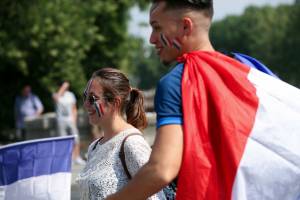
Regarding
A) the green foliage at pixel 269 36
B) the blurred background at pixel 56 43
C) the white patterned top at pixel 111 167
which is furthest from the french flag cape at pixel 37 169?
the green foliage at pixel 269 36

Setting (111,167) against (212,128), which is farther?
(111,167)

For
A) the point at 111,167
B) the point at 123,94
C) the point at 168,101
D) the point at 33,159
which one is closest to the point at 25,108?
the point at 33,159

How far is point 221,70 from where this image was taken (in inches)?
96.7

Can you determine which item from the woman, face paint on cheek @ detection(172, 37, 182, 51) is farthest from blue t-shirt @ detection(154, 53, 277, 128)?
the woman

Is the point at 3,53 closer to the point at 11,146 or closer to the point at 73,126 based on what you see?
the point at 73,126

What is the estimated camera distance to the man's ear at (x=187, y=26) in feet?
8.02

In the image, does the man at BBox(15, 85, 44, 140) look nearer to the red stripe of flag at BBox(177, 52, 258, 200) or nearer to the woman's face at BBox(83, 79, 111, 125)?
the woman's face at BBox(83, 79, 111, 125)

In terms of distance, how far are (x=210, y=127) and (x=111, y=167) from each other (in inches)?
40.6

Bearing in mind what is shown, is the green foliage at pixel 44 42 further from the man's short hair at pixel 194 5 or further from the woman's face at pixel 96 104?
the man's short hair at pixel 194 5

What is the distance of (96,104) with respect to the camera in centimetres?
358

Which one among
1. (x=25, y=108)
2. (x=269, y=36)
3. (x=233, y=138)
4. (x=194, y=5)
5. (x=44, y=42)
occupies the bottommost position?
(x=269, y=36)

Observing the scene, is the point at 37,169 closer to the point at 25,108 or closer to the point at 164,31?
the point at 164,31

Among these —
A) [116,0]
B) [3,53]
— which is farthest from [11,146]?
[116,0]

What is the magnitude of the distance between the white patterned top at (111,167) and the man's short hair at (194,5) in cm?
93
